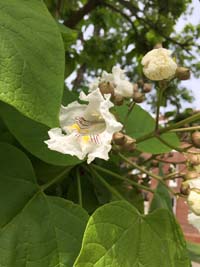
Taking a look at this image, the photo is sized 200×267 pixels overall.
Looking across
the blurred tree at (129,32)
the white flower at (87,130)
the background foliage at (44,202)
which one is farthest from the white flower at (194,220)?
the blurred tree at (129,32)

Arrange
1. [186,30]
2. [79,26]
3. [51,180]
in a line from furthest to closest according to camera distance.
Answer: [186,30] → [79,26] → [51,180]

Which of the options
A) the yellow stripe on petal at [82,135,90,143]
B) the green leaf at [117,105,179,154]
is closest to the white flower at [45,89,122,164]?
the yellow stripe on petal at [82,135,90,143]

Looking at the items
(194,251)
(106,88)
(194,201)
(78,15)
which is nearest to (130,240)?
(194,201)

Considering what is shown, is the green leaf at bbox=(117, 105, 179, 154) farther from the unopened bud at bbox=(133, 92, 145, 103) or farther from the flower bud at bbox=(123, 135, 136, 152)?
the flower bud at bbox=(123, 135, 136, 152)

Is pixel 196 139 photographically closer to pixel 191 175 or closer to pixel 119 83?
pixel 191 175

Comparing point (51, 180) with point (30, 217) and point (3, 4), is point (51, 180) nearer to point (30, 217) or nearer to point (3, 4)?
point (30, 217)

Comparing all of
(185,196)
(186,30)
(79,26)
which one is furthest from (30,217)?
(186,30)

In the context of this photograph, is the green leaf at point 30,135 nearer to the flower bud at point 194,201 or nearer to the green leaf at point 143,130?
→ the flower bud at point 194,201
